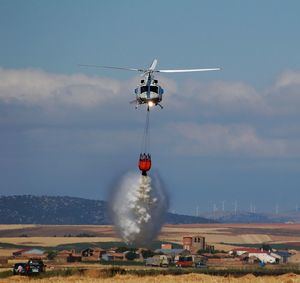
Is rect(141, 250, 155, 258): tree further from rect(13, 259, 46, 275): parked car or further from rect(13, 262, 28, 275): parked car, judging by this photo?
rect(13, 262, 28, 275): parked car

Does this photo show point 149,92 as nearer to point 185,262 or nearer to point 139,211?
point 139,211

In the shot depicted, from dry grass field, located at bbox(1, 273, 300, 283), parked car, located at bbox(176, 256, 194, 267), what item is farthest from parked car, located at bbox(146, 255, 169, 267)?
dry grass field, located at bbox(1, 273, 300, 283)

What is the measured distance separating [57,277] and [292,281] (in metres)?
26.1

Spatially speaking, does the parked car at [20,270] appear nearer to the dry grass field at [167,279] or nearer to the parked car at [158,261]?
the dry grass field at [167,279]

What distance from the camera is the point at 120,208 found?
117562 mm

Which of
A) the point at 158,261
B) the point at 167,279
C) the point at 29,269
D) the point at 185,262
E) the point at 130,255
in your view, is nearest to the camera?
the point at 167,279

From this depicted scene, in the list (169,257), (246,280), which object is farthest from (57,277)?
(169,257)

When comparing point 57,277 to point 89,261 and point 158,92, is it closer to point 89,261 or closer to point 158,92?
point 158,92

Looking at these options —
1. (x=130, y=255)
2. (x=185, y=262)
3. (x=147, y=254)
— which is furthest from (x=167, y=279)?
(x=147, y=254)

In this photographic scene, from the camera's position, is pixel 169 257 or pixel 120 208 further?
pixel 169 257

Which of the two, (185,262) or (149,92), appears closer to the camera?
(149,92)

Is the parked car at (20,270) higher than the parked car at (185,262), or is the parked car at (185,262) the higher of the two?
the parked car at (185,262)

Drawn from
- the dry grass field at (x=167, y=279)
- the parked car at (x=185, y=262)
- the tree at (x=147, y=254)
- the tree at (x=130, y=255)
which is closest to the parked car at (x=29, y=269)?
the dry grass field at (x=167, y=279)

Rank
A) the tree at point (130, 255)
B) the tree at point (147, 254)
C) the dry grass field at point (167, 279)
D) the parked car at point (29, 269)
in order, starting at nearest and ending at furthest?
the dry grass field at point (167, 279), the parked car at point (29, 269), the tree at point (130, 255), the tree at point (147, 254)
